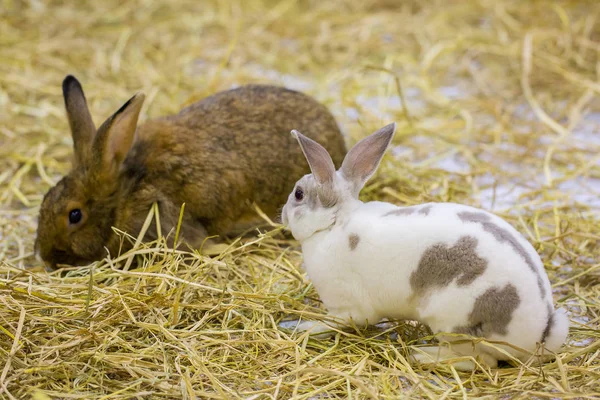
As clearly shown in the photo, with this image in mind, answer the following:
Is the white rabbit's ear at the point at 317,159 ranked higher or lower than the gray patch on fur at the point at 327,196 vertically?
higher

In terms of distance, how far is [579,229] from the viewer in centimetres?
408

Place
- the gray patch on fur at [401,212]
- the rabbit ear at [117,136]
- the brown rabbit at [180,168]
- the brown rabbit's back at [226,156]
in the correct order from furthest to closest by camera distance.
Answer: the brown rabbit's back at [226,156], the brown rabbit at [180,168], the rabbit ear at [117,136], the gray patch on fur at [401,212]

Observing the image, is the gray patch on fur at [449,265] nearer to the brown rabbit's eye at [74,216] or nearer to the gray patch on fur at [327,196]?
the gray patch on fur at [327,196]

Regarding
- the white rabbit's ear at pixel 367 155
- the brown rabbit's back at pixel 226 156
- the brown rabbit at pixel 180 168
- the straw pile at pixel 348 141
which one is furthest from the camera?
the brown rabbit's back at pixel 226 156

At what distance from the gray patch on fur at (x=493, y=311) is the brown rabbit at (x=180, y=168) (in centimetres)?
180

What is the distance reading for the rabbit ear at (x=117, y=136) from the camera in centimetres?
379

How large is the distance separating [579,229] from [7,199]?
3482mm

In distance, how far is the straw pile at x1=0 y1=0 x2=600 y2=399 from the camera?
2.87m

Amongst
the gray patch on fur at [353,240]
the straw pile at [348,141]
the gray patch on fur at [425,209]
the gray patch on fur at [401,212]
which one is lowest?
the straw pile at [348,141]

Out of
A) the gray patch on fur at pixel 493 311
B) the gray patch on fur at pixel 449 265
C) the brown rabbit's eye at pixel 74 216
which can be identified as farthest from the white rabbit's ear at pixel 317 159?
the brown rabbit's eye at pixel 74 216

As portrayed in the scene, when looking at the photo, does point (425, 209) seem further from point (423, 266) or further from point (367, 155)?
point (367, 155)

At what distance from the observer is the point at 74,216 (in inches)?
155

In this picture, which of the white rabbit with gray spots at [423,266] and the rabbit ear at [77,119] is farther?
the rabbit ear at [77,119]

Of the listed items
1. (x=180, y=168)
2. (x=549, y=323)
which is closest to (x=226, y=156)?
(x=180, y=168)
